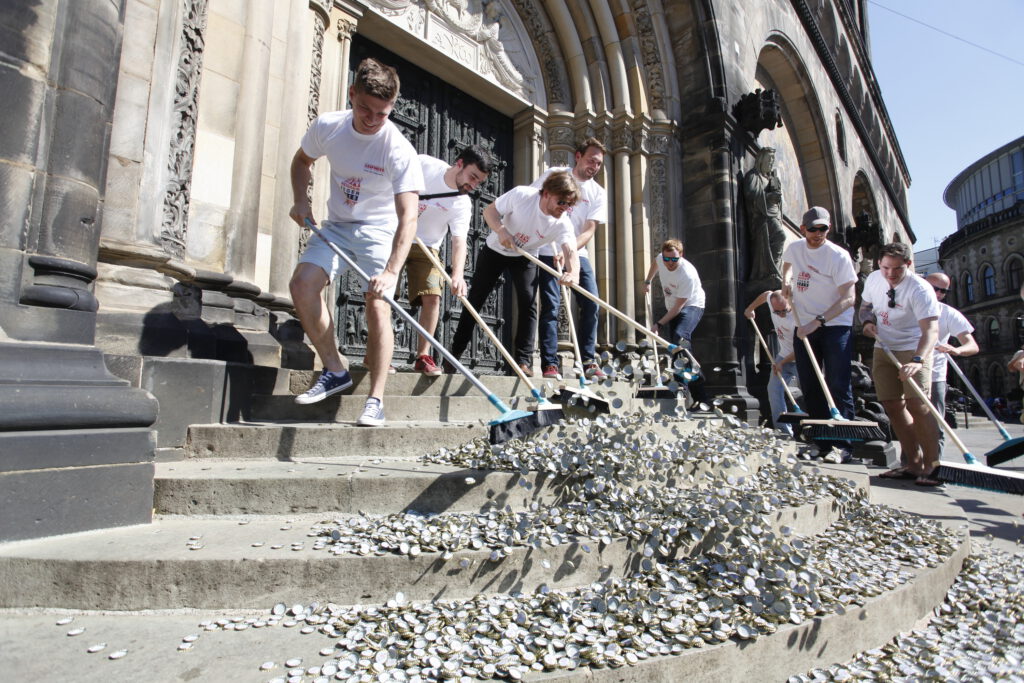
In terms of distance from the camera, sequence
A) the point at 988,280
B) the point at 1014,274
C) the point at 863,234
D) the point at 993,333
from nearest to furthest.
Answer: the point at 863,234, the point at 1014,274, the point at 993,333, the point at 988,280

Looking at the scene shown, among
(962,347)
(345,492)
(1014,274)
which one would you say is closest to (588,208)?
(345,492)

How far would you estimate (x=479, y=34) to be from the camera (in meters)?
6.92

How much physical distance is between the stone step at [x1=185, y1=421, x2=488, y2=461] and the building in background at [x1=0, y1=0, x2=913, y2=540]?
0.19 m

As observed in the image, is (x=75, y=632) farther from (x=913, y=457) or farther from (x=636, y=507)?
(x=913, y=457)

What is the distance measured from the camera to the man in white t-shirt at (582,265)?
441cm

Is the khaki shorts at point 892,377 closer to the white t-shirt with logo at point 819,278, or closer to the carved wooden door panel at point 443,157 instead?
the white t-shirt with logo at point 819,278

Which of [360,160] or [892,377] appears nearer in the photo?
[360,160]

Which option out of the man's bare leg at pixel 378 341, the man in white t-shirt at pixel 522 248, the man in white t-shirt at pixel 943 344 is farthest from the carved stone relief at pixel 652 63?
the man's bare leg at pixel 378 341

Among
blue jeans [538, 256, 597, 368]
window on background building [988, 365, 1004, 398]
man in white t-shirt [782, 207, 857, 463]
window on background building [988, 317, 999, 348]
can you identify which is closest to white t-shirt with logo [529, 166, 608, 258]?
blue jeans [538, 256, 597, 368]

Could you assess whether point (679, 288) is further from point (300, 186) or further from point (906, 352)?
point (300, 186)

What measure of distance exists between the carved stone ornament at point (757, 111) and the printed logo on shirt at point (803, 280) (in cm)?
443

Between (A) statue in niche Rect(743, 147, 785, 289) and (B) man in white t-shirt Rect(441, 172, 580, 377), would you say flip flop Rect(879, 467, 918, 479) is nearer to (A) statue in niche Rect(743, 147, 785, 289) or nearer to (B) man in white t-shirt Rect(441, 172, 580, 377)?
(B) man in white t-shirt Rect(441, 172, 580, 377)

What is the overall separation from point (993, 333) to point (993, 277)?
4.81 meters

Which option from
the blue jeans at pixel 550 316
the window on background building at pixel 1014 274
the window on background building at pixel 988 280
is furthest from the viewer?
the window on background building at pixel 988 280
